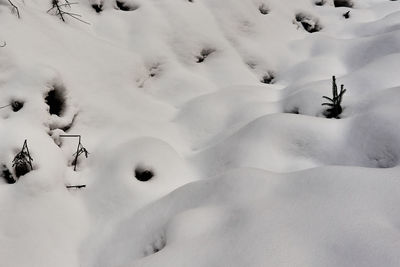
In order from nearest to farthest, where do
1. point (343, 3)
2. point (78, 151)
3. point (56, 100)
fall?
point (78, 151) < point (56, 100) < point (343, 3)

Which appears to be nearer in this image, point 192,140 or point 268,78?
point 192,140

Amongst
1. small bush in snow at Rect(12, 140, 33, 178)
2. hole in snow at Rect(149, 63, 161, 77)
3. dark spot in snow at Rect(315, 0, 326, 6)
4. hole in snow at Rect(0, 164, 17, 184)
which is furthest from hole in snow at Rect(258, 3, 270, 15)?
hole in snow at Rect(0, 164, 17, 184)

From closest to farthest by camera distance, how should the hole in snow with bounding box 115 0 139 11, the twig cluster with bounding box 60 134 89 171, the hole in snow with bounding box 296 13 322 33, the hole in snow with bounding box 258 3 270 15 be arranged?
the twig cluster with bounding box 60 134 89 171
the hole in snow with bounding box 115 0 139 11
the hole in snow with bounding box 258 3 270 15
the hole in snow with bounding box 296 13 322 33

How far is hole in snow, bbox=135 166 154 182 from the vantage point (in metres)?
1.96

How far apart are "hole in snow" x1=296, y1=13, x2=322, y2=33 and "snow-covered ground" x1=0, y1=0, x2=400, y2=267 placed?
0.49 meters

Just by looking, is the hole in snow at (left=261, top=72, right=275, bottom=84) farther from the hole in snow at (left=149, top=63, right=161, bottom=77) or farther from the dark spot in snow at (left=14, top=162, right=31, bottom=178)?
the dark spot in snow at (left=14, top=162, right=31, bottom=178)

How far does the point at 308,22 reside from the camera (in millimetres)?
3818

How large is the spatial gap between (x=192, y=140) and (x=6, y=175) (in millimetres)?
1040

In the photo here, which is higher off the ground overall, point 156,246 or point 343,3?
point 343,3

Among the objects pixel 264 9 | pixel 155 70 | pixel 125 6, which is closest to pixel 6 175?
pixel 155 70

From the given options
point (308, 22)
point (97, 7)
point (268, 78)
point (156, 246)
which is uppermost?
point (308, 22)

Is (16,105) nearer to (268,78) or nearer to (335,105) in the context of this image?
(335,105)

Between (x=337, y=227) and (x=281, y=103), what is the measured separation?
136cm

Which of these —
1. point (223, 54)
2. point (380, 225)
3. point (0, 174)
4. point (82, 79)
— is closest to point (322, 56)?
point (223, 54)
